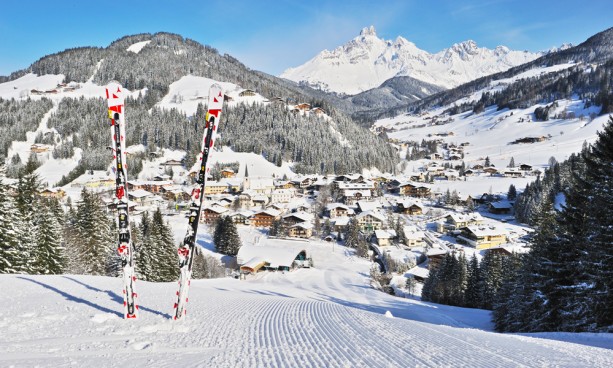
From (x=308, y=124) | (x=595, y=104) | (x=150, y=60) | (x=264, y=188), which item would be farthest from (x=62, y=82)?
(x=595, y=104)

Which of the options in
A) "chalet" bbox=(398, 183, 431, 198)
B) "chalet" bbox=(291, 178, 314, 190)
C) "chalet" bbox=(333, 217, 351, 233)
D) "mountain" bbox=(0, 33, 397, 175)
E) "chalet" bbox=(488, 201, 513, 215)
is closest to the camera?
"chalet" bbox=(333, 217, 351, 233)

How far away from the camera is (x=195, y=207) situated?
32.7ft

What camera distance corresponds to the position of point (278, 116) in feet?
453

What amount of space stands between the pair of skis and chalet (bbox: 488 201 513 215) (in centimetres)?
7935

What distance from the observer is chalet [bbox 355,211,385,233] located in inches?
2542

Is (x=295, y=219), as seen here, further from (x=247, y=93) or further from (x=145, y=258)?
(x=247, y=93)

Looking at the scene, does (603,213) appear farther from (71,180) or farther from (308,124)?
(308,124)

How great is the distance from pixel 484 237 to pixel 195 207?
183ft

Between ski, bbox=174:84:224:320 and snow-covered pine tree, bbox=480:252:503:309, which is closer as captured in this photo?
ski, bbox=174:84:224:320

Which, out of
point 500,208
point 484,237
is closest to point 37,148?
point 484,237

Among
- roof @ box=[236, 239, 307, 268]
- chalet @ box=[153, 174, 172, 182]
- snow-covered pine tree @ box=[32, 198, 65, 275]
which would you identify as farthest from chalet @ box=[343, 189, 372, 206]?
snow-covered pine tree @ box=[32, 198, 65, 275]

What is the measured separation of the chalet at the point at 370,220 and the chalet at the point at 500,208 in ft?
93.3

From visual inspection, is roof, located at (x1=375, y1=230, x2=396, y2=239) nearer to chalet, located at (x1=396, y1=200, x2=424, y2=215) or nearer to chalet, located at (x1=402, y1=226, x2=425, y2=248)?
chalet, located at (x1=402, y1=226, x2=425, y2=248)

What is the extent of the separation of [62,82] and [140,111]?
188 ft
